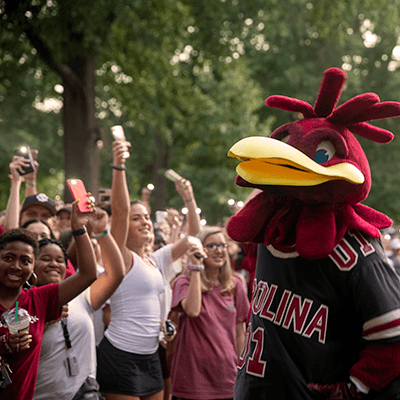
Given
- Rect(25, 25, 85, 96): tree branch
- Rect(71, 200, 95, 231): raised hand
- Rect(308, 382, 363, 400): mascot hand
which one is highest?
Rect(25, 25, 85, 96): tree branch

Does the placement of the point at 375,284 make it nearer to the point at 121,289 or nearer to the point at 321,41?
the point at 121,289

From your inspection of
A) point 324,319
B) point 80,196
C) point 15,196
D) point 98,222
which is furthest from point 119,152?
point 324,319

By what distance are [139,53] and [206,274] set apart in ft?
25.3

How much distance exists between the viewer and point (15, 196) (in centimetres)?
473

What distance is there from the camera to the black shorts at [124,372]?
12.8ft

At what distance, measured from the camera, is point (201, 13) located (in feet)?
39.2

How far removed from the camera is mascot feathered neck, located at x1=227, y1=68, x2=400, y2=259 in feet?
7.30

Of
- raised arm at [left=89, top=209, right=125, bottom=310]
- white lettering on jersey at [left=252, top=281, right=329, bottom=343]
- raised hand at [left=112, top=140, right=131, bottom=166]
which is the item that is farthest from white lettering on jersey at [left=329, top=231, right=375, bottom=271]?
raised hand at [left=112, top=140, right=131, bottom=166]

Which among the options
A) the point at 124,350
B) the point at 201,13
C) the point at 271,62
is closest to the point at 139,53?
the point at 201,13

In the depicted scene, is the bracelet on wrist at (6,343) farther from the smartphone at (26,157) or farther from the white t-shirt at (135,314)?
the smartphone at (26,157)

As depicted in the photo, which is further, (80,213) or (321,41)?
(321,41)

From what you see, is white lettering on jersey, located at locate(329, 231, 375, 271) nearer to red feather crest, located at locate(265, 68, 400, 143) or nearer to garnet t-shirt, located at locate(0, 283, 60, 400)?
red feather crest, located at locate(265, 68, 400, 143)

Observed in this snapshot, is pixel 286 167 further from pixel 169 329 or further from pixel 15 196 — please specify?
pixel 15 196

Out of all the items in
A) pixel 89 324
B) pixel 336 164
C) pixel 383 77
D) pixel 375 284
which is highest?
pixel 383 77
